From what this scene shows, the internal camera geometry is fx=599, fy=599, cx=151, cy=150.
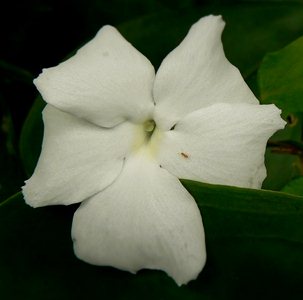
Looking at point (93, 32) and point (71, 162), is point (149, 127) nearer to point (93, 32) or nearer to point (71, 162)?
point (71, 162)

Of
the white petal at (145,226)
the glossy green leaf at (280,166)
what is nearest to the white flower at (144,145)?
the white petal at (145,226)

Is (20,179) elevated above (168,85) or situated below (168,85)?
below

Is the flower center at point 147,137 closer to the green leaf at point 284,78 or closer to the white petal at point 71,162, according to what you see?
the white petal at point 71,162

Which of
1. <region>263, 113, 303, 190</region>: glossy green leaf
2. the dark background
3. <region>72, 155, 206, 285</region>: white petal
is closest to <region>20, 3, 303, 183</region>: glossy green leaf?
the dark background

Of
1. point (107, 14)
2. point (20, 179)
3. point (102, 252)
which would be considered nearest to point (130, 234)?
point (102, 252)

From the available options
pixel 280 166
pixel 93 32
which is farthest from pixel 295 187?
pixel 93 32

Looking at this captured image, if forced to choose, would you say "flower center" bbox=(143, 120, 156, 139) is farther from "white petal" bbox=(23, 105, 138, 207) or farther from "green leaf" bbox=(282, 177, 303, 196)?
"green leaf" bbox=(282, 177, 303, 196)

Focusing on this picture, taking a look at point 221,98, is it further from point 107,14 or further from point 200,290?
point 107,14
